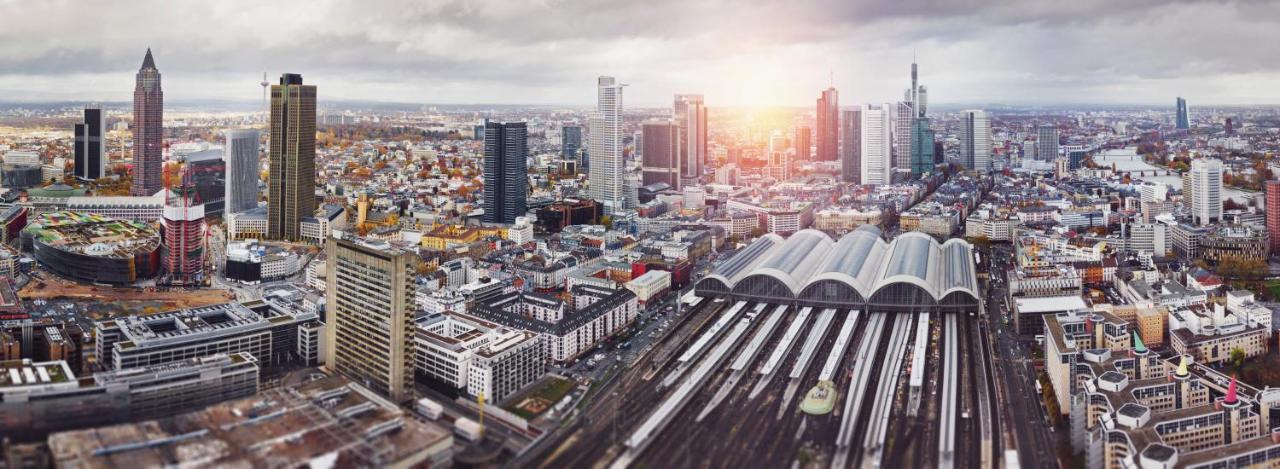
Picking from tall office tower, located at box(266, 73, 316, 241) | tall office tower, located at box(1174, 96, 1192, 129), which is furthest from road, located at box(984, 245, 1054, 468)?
tall office tower, located at box(1174, 96, 1192, 129)

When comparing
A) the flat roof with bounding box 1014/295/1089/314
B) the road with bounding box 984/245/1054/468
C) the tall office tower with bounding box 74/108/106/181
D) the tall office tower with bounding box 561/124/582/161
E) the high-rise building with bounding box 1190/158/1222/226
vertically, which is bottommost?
the road with bounding box 984/245/1054/468

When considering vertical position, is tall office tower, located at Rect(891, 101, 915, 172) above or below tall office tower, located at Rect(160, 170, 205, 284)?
above

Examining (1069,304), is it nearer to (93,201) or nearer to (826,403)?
(826,403)

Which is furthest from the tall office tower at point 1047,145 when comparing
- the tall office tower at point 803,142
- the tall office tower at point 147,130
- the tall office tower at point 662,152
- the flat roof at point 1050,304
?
the tall office tower at point 147,130

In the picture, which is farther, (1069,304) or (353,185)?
(353,185)

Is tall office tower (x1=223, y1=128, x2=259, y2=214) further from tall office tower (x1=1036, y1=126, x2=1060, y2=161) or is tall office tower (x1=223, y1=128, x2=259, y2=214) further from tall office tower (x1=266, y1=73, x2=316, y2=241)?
tall office tower (x1=1036, y1=126, x2=1060, y2=161)

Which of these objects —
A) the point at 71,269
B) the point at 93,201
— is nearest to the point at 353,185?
the point at 93,201
